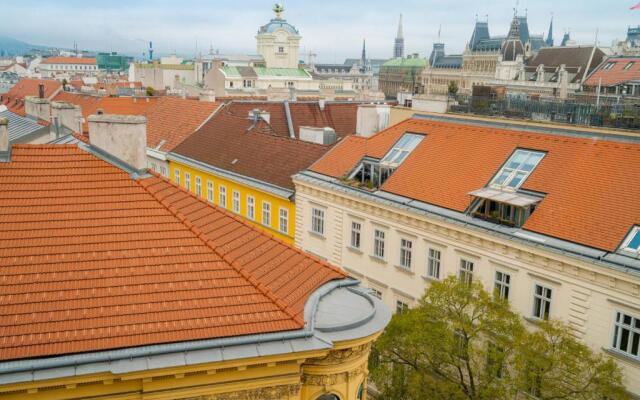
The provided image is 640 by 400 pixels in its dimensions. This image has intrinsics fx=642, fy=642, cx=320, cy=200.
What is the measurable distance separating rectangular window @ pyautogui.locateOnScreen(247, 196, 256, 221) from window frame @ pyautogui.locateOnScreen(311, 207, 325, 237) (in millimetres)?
5932

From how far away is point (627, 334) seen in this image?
2081cm

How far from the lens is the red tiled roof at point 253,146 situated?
1481 inches

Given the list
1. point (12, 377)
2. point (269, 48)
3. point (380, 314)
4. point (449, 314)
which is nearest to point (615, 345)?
point (449, 314)

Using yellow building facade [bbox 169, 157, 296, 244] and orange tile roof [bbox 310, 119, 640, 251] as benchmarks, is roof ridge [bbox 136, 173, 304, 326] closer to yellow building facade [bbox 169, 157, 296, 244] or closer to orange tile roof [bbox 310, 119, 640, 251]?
orange tile roof [bbox 310, 119, 640, 251]

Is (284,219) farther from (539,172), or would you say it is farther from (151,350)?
(151,350)

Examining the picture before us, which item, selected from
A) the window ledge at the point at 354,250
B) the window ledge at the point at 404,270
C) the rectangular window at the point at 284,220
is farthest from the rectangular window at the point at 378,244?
the rectangular window at the point at 284,220

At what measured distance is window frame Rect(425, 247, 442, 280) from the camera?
2720cm

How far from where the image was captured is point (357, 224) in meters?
31.6

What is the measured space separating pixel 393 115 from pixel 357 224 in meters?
8.96

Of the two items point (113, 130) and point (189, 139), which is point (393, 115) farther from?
point (113, 130)

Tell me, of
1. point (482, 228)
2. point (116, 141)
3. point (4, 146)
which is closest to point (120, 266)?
point (116, 141)

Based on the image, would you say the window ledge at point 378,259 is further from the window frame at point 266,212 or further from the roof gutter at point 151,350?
the roof gutter at point 151,350

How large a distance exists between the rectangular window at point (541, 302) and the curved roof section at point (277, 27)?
127 m

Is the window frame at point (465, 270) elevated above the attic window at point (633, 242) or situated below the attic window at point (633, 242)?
below
